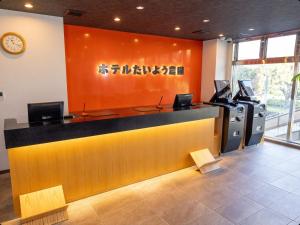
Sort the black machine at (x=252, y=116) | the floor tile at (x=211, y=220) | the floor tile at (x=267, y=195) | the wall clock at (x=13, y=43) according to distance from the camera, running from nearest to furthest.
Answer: the floor tile at (x=211, y=220)
the floor tile at (x=267, y=195)
the wall clock at (x=13, y=43)
the black machine at (x=252, y=116)

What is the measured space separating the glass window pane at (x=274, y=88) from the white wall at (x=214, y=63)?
1.09ft

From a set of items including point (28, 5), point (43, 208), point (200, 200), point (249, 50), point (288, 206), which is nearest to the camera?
point (43, 208)

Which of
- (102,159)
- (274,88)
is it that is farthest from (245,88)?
(102,159)

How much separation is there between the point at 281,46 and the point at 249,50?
840mm

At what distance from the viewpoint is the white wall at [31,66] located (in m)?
3.56

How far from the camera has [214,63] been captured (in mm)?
6070

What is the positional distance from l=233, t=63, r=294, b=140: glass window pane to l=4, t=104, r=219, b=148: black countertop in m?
3.15

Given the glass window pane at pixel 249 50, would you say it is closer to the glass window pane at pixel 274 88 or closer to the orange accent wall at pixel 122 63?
the glass window pane at pixel 274 88

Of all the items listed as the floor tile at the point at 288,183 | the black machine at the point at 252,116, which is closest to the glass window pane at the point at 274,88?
the black machine at the point at 252,116

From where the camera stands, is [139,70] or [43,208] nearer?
[43,208]

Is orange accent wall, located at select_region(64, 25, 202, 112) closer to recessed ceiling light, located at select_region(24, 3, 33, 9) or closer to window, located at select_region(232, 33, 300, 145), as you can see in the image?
recessed ceiling light, located at select_region(24, 3, 33, 9)

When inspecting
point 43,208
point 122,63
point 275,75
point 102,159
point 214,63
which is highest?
point 214,63

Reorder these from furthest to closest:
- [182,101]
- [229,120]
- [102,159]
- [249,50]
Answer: [249,50], [229,120], [182,101], [102,159]

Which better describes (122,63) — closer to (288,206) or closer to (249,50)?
(249,50)
